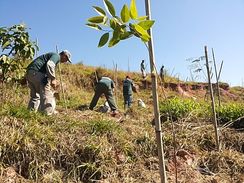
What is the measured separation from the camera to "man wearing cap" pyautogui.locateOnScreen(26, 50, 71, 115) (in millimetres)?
5777

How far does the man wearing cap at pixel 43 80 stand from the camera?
5777 mm

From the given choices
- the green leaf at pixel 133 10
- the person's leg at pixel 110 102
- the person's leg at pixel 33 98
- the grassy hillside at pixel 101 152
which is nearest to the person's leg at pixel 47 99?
the person's leg at pixel 33 98

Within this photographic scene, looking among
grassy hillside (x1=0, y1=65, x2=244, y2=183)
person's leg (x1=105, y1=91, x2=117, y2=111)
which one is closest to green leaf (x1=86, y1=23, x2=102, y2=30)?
grassy hillside (x1=0, y1=65, x2=244, y2=183)

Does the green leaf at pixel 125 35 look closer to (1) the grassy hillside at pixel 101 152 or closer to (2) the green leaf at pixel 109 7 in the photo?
(2) the green leaf at pixel 109 7

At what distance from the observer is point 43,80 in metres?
5.84

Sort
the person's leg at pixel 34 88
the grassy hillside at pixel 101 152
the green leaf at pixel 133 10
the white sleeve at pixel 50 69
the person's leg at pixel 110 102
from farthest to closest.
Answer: the person's leg at pixel 110 102, the person's leg at pixel 34 88, the white sleeve at pixel 50 69, the grassy hillside at pixel 101 152, the green leaf at pixel 133 10

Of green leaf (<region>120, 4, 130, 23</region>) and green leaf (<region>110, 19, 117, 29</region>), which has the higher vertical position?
green leaf (<region>120, 4, 130, 23</region>)

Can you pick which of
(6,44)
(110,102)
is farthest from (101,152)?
(110,102)

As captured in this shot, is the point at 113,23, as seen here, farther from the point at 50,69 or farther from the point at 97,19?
the point at 50,69

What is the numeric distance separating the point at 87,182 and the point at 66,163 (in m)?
0.37

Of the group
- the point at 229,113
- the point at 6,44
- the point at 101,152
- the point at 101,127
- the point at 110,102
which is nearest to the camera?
the point at 101,152

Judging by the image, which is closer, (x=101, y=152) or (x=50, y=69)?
(x=101, y=152)

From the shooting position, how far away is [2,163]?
13.2 feet

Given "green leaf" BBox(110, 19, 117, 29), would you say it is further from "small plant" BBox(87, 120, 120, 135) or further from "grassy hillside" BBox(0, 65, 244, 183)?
"small plant" BBox(87, 120, 120, 135)
